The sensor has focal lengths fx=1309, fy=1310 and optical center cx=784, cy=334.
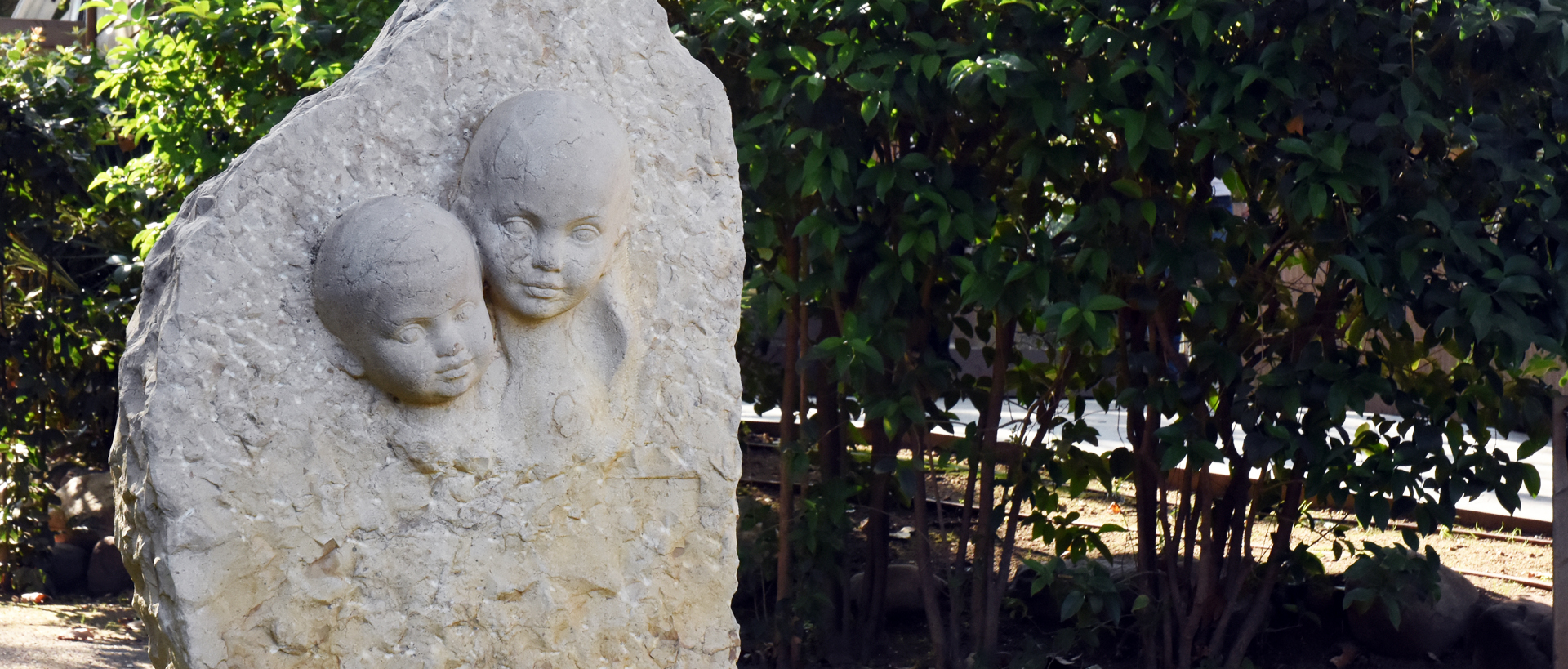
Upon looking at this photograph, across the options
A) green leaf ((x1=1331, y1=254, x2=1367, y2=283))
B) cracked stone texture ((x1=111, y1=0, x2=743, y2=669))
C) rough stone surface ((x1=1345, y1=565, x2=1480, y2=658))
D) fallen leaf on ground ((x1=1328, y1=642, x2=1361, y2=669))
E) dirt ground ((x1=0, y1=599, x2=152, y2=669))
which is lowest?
dirt ground ((x1=0, y1=599, x2=152, y2=669))

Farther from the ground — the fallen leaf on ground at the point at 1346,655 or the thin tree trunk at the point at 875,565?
the thin tree trunk at the point at 875,565

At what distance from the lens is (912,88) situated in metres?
2.97

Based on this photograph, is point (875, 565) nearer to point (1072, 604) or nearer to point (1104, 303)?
point (1072, 604)

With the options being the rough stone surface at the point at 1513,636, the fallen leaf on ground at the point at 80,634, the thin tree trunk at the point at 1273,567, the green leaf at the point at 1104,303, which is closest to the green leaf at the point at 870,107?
the green leaf at the point at 1104,303

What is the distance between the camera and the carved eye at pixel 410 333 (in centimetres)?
201

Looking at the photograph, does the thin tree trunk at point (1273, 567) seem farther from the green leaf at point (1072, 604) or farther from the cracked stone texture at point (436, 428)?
the cracked stone texture at point (436, 428)

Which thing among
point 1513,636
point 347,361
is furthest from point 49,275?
point 1513,636

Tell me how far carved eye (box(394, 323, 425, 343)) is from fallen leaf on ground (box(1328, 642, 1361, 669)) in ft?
9.52

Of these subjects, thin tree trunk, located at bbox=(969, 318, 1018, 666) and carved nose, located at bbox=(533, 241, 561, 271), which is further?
thin tree trunk, located at bbox=(969, 318, 1018, 666)

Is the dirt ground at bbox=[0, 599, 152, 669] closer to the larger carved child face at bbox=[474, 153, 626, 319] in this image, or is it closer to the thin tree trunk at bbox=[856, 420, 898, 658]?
the thin tree trunk at bbox=[856, 420, 898, 658]

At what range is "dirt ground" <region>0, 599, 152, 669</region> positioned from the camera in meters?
3.90

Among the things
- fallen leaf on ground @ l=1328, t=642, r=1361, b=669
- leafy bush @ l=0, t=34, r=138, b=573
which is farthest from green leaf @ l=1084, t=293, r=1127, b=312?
leafy bush @ l=0, t=34, r=138, b=573

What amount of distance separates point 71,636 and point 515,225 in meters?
3.01

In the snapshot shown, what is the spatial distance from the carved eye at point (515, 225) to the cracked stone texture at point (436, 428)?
130mm
